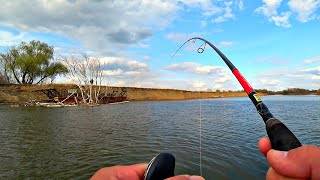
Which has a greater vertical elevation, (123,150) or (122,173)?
(122,173)

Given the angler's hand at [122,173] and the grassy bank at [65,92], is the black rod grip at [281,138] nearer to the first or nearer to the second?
the angler's hand at [122,173]

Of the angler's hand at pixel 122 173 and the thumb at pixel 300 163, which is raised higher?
the thumb at pixel 300 163

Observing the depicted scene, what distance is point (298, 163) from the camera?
1.51 m

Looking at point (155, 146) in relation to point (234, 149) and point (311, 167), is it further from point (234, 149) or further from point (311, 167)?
point (311, 167)

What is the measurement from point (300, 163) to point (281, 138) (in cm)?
31

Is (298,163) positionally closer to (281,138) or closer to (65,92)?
(281,138)

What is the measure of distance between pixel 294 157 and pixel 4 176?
10.3 m

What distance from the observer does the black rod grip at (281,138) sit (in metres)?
1.74

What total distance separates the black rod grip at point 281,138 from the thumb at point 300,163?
0.16 metres

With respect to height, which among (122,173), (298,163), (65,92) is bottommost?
(122,173)

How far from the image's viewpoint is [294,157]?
152 cm

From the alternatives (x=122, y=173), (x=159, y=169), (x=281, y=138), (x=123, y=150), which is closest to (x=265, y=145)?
(x=281, y=138)

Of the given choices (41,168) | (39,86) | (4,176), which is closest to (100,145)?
(41,168)

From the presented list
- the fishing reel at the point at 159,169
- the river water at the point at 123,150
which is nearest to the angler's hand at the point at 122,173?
the fishing reel at the point at 159,169
